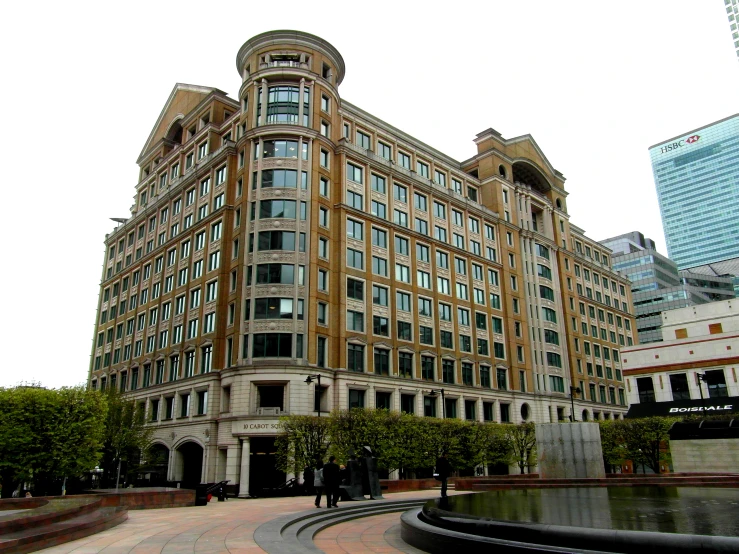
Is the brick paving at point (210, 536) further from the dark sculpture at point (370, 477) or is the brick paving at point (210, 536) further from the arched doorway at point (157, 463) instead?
the arched doorway at point (157, 463)

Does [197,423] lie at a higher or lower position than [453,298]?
lower

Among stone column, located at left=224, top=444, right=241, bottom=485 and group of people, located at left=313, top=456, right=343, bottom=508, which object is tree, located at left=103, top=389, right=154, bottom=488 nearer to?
stone column, located at left=224, top=444, right=241, bottom=485

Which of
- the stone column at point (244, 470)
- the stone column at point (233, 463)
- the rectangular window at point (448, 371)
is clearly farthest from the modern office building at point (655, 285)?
the stone column at point (233, 463)

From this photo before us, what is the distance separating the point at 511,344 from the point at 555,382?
8.78m

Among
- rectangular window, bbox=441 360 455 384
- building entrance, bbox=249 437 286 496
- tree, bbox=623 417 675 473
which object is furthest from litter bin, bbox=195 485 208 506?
tree, bbox=623 417 675 473

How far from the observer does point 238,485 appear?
134ft

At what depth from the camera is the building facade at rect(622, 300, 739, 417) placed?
5247 centimetres

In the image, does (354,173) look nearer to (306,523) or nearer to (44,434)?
(44,434)

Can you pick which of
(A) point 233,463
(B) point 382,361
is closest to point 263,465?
(A) point 233,463

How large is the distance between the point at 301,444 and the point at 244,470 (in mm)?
8426

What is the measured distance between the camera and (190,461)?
167 ft

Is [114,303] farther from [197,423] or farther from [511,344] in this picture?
[511,344]

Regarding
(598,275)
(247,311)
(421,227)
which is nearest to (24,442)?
(247,311)

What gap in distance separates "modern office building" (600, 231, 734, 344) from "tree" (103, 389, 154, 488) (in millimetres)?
104404
